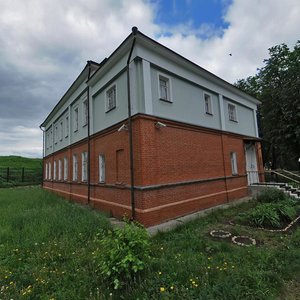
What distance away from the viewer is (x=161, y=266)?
4.75m

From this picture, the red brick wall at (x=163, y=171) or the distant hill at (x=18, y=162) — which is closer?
the red brick wall at (x=163, y=171)

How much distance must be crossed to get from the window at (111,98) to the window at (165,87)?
2.21 meters

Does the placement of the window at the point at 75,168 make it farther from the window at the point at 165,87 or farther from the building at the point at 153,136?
the window at the point at 165,87

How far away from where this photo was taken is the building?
8930mm

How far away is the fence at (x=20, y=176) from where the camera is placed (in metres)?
29.7

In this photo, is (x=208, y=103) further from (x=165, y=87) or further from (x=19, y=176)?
(x=19, y=176)

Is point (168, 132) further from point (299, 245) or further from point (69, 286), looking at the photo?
point (69, 286)

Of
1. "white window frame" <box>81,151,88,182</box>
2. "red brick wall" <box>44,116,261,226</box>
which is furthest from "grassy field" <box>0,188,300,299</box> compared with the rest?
"white window frame" <box>81,151,88,182</box>

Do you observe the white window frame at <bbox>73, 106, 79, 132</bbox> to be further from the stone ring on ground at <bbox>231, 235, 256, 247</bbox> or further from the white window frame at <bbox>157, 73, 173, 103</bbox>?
the stone ring on ground at <bbox>231, 235, 256, 247</bbox>

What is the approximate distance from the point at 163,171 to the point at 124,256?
5434 mm

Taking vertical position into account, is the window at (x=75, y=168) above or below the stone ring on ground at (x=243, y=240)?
above

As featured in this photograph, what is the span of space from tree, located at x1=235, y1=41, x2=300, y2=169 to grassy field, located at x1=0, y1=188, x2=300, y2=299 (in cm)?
1285

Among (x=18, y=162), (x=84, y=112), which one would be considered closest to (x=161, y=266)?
(x=84, y=112)

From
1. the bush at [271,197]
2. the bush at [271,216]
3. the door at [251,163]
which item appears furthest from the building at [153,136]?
the bush at [271,216]
